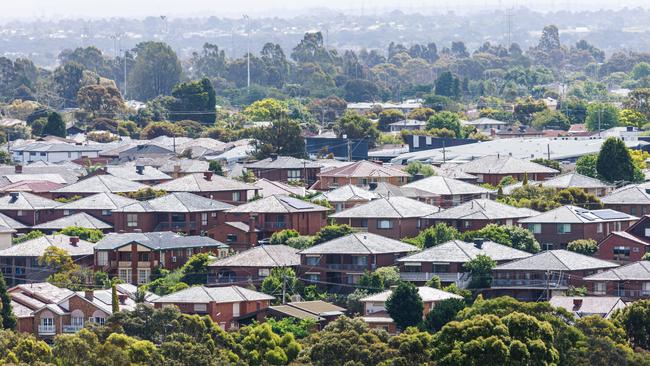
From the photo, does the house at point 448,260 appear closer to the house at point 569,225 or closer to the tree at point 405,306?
the house at point 569,225

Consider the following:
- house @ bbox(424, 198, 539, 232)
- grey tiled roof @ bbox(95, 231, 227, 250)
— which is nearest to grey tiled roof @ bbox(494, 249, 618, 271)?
house @ bbox(424, 198, 539, 232)

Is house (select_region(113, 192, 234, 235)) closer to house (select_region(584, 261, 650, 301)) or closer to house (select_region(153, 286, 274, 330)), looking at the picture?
house (select_region(153, 286, 274, 330))

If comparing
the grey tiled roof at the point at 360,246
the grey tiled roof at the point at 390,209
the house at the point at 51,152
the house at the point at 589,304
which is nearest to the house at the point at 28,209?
the grey tiled roof at the point at 390,209

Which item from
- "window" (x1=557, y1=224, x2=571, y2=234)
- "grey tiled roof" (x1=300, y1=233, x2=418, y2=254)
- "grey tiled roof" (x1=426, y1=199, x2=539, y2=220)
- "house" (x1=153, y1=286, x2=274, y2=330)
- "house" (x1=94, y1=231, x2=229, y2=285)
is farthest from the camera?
"grey tiled roof" (x1=426, y1=199, x2=539, y2=220)

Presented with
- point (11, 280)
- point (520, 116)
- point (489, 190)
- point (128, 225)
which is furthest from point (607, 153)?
point (520, 116)

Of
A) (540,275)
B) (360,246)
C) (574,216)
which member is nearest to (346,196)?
(574,216)

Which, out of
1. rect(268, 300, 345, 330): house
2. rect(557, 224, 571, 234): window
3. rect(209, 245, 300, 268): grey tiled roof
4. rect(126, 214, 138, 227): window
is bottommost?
rect(126, 214, 138, 227): window

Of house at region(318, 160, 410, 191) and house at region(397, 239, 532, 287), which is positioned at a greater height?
house at region(397, 239, 532, 287)

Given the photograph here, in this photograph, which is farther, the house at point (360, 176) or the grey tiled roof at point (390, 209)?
the house at point (360, 176)
